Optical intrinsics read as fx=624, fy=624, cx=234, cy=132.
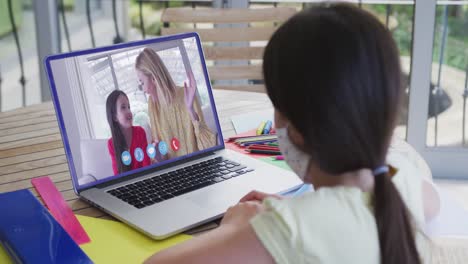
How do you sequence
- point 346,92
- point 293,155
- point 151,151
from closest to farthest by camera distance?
point 346,92, point 293,155, point 151,151

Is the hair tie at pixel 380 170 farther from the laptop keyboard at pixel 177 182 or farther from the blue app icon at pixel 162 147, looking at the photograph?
the blue app icon at pixel 162 147

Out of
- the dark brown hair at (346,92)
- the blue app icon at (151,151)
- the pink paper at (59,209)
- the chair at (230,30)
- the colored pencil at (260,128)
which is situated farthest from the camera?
the chair at (230,30)

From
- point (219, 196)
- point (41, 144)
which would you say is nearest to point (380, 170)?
point (219, 196)

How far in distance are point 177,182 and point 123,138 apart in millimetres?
144

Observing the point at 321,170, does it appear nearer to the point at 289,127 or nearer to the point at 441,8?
the point at 289,127

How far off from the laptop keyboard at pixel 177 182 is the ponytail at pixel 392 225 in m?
0.48

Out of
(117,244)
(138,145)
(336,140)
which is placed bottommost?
(117,244)

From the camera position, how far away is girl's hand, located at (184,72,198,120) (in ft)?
4.57

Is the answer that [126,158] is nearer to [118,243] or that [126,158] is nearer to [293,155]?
[118,243]

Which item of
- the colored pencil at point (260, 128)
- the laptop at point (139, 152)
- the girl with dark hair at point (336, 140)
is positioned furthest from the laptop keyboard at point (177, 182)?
the girl with dark hair at point (336, 140)

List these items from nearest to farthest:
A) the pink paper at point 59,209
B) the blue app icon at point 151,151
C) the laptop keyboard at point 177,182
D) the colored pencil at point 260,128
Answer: the pink paper at point 59,209 < the laptop keyboard at point 177,182 < the blue app icon at point 151,151 < the colored pencil at point 260,128

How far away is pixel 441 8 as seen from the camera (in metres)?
2.94

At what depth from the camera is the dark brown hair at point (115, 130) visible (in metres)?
1.27

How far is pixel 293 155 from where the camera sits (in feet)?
3.18
